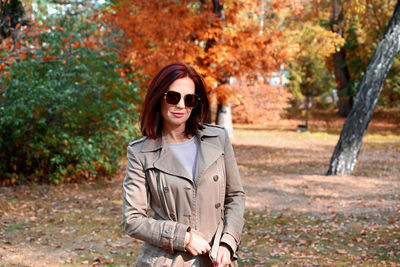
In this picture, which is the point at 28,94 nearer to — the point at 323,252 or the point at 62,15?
the point at 62,15

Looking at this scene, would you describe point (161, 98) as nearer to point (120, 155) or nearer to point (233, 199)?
point (233, 199)

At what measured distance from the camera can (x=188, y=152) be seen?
2316 millimetres

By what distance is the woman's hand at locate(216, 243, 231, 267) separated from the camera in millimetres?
2143

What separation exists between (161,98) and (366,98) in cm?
851

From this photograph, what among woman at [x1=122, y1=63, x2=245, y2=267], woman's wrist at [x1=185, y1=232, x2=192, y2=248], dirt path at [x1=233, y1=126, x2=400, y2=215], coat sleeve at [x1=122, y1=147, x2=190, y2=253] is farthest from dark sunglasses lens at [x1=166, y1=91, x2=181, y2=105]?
dirt path at [x1=233, y1=126, x2=400, y2=215]

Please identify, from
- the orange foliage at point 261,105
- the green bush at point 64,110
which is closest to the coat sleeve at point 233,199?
the green bush at point 64,110

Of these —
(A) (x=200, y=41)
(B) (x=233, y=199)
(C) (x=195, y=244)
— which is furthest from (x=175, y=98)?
(A) (x=200, y=41)

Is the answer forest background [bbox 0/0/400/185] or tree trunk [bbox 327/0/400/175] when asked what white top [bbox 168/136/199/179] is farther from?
tree trunk [bbox 327/0/400/175]

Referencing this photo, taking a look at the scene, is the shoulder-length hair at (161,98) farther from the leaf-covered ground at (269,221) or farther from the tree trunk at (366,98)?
the tree trunk at (366,98)

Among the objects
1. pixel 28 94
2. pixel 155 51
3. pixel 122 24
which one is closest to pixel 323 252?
pixel 28 94

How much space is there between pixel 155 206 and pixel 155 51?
9155mm

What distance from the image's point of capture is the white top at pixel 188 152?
2.25m

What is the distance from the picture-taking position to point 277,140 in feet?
61.8

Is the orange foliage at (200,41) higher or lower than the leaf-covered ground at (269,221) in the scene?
higher
